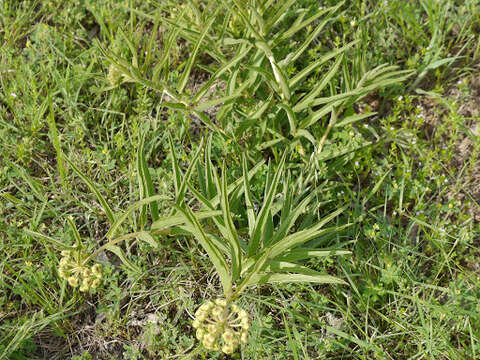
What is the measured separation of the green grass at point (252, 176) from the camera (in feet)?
8.16

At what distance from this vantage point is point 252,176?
2.63 m

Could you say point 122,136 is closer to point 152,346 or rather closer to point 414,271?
point 152,346

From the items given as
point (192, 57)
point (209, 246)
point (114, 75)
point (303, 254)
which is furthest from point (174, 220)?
point (114, 75)

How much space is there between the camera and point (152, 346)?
249cm

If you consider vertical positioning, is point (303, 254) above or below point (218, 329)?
above

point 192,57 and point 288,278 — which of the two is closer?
point 288,278

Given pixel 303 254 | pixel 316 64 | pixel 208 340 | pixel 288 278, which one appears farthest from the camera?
pixel 316 64

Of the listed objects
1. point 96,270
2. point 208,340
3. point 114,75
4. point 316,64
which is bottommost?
point 96,270

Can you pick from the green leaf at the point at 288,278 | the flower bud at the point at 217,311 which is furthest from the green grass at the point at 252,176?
the flower bud at the point at 217,311

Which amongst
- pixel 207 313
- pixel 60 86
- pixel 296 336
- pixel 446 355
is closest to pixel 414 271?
pixel 446 355

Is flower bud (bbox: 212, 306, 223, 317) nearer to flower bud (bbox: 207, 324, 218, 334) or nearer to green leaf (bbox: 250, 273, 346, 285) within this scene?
flower bud (bbox: 207, 324, 218, 334)

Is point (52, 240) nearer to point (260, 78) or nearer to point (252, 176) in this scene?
point (252, 176)

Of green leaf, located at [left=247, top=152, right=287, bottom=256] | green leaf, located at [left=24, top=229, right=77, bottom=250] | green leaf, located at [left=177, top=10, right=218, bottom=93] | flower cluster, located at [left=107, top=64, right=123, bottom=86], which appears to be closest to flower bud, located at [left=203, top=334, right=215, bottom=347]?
green leaf, located at [left=247, top=152, right=287, bottom=256]

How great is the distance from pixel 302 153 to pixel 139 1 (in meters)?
1.74
